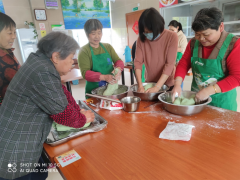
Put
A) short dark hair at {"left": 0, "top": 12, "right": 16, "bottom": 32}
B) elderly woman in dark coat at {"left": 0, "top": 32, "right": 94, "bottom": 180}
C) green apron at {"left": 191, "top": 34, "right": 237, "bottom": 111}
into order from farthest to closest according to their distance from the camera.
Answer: short dark hair at {"left": 0, "top": 12, "right": 16, "bottom": 32} → green apron at {"left": 191, "top": 34, "right": 237, "bottom": 111} → elderly woman in dark coat at {"left": 0, "top": 32, "right": 94, "bottom": 180}

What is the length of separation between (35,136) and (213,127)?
1086 millimetres

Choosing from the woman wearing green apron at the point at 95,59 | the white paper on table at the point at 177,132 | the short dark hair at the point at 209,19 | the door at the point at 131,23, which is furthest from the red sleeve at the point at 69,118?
the door at the point at 131,23

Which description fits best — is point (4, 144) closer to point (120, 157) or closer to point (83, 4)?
point (120, 157)

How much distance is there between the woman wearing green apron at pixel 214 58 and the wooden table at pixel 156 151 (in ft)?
0.61

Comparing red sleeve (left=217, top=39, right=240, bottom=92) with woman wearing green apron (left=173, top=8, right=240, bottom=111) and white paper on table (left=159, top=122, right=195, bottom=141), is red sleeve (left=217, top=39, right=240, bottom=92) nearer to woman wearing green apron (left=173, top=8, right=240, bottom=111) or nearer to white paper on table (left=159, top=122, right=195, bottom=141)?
woman wearing green apron (left=173, top=8, right=240, bottom=111)

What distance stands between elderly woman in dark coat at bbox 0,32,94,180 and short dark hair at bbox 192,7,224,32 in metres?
0.88

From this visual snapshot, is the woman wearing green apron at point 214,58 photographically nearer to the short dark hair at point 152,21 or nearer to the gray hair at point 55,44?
the short dark hair at point 152,21

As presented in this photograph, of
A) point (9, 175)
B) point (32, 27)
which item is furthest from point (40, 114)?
point (32, 27)

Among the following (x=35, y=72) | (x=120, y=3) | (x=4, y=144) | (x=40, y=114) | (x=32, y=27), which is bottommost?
(x=4, y=144)

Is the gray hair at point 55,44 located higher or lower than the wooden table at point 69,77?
higher

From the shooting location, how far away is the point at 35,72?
0.83m

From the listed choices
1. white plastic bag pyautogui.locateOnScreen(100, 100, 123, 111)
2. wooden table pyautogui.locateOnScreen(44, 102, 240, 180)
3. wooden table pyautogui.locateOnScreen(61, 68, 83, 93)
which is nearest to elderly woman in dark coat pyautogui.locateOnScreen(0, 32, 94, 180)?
wooden table pyautogui.locateOnScreen(44, 102, 240, 180)

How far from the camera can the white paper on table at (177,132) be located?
939 millimetres

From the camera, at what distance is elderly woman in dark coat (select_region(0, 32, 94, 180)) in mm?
849
